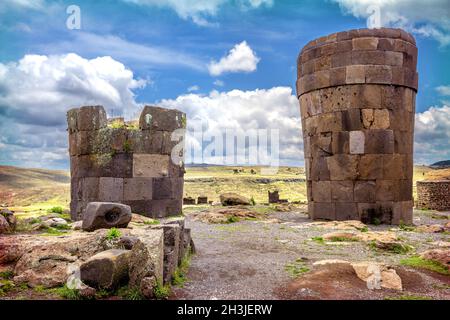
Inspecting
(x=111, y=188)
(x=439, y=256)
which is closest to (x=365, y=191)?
(x=439, y=256)

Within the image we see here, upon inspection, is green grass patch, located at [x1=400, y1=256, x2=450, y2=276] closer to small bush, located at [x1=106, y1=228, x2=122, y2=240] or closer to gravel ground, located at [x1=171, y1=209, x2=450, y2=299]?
gravel ground, located at [x1=171, y1=209, x2=450, y2=299]

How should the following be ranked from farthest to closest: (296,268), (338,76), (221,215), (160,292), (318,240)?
(221,215), (338,76), (318,240), (296,268), (160,292)

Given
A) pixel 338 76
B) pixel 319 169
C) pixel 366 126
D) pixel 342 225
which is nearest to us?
pixel 342 225

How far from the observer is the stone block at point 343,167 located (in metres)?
12.8

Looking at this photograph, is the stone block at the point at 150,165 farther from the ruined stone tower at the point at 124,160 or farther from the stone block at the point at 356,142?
the stone block at the point at 356,142

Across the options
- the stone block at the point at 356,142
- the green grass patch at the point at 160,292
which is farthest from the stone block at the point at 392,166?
the green grass patch at the point at 160,292

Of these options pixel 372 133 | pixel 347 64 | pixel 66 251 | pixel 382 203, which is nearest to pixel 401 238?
pixel 382 203

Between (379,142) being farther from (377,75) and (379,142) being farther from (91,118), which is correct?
(91,118)

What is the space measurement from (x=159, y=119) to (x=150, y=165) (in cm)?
160

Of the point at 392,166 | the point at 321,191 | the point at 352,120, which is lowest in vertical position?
the point at 321,191

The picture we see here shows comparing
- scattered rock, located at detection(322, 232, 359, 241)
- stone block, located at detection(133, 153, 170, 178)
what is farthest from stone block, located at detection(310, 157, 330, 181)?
stone block, located at detection(133, 153, 170, 178)

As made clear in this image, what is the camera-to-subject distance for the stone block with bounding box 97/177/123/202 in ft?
40.4

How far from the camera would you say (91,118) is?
12.6 m

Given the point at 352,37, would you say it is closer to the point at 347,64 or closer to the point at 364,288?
the point at 347,64
